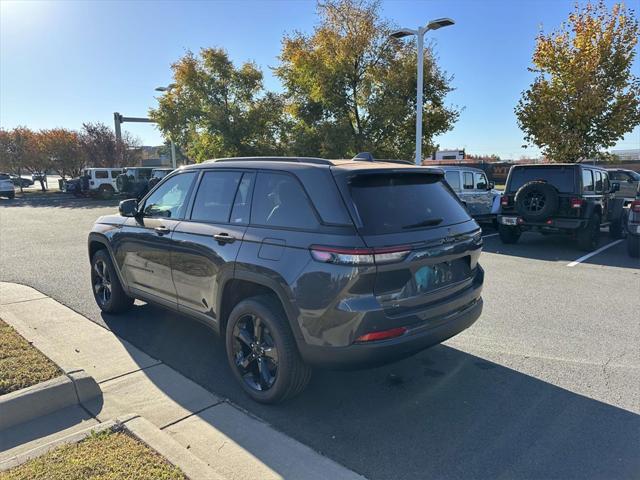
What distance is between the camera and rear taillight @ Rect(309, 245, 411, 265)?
272 cm

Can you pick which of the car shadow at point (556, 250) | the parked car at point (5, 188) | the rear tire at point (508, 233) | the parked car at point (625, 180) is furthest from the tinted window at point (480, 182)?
the parked car at point (5, 188)

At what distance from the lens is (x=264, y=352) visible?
330cm

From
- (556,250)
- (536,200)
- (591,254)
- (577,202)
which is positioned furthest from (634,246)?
(536,200)

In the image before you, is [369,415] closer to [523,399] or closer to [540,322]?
[523,399]

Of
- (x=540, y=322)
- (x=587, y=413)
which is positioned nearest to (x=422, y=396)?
(x=587, y=413)

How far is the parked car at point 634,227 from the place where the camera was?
8211 millimetres

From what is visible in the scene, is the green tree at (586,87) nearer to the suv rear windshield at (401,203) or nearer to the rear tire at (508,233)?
the rear tire at (508,233)

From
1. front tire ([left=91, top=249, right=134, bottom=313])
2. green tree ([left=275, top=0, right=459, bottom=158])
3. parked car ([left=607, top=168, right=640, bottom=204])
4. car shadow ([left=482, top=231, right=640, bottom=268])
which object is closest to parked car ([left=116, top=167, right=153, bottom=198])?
green tree ([left=275, top=0, right=459, bottom=158])

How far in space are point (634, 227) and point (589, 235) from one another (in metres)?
1.05

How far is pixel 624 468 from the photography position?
2580 mm

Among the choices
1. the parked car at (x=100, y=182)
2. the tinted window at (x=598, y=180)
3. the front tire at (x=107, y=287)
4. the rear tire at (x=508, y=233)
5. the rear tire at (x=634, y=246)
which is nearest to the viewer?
the front tire at (x=107, y=287)

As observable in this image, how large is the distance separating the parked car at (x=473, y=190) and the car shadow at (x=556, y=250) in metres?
0.97

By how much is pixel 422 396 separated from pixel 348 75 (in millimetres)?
16493

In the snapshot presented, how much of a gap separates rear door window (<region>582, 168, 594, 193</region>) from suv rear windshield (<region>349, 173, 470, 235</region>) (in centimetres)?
708
